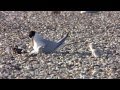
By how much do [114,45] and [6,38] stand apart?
288 cm

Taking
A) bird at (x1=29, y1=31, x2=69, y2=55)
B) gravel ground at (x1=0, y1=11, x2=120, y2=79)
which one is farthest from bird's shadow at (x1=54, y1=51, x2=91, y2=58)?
bird at (x1=29, y1=31, x2=69, y2=55)

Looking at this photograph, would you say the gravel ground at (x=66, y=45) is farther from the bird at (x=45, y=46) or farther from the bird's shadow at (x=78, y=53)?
the bird at (x=45, y=46)

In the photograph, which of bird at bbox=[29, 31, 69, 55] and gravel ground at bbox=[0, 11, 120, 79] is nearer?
gravel ground at bbox=[0, 11, 120, 79]

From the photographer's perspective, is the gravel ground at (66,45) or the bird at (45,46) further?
the bird at (45,46)

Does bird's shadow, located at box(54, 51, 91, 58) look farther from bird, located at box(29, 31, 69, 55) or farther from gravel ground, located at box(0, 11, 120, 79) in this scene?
bird, located at box(29, 31, 69, 55)

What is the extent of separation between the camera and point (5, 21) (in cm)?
1485

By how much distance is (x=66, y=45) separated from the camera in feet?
34.1

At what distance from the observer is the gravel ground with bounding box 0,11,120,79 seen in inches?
303

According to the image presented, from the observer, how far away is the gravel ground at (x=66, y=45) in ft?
25.2

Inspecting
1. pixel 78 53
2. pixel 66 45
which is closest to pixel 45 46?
pixel 78 53

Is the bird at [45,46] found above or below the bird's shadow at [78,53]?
above

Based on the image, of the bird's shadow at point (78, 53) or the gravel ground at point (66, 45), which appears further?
the bird's shadow at point (78, 53)

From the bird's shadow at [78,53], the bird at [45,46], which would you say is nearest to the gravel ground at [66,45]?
the bird's shadow at [78,53]
